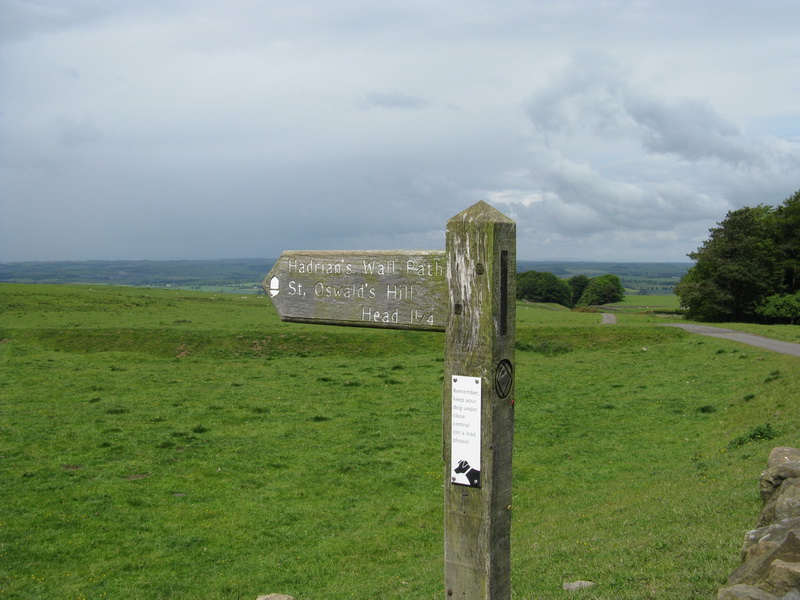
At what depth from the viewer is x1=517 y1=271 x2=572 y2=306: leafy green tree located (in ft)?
436

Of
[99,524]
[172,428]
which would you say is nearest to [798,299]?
[172,428]

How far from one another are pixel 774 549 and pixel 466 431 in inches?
149

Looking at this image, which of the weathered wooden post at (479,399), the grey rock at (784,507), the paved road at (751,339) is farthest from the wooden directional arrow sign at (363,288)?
the paved road at (751,339)

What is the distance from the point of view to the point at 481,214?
12.6 ft

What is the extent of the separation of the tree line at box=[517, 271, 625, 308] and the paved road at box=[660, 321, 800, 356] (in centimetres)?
7572

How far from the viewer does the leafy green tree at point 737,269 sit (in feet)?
208

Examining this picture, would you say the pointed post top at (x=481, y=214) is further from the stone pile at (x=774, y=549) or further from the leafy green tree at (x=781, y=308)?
the leafy green tree at (x=781, y=308)

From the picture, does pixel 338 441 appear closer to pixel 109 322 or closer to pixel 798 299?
pixel 109 322

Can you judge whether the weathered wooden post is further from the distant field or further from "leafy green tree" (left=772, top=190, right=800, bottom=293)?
the distant field

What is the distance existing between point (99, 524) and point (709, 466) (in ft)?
45.5

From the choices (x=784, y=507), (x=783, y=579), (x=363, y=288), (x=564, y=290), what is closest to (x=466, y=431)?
(x=363, y=288)

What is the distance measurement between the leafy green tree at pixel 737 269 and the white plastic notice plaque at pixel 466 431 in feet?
220

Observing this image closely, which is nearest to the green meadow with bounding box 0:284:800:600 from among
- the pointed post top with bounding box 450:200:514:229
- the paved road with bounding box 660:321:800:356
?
the paved road with bounding box 660:321:800:356

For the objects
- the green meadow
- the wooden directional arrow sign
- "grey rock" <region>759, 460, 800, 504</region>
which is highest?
the wooden directional arrow sign
